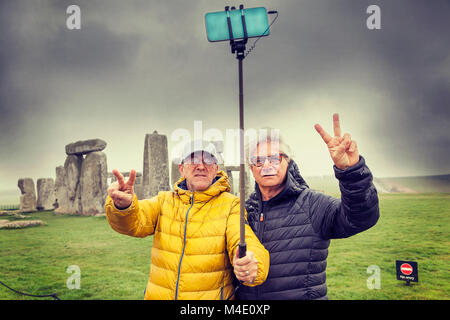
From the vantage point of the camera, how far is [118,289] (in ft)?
16.1

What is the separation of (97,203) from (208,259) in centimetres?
1213

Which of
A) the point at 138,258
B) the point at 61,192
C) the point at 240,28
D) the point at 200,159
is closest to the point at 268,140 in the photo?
the point at 200,159

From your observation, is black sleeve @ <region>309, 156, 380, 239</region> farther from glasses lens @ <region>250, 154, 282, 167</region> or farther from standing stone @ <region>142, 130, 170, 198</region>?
standing stone @ <region>142, 130, 170, 198</region>

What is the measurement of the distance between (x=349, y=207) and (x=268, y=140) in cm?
74

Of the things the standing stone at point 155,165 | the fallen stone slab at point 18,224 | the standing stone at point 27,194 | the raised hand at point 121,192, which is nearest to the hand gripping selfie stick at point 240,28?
the raised hand at point 121,192

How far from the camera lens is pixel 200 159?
2.29m

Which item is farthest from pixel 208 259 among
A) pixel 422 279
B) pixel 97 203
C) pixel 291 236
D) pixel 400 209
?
pixel 97 203

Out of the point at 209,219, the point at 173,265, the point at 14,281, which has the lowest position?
the point at 14,281

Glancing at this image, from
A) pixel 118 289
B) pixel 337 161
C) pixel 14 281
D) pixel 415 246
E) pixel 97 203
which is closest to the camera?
pixel 337 161

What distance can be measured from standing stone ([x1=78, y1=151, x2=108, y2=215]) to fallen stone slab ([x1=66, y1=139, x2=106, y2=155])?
0.92 ft

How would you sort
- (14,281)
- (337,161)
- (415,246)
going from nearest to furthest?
(337,161) → (14,281) → (415,246)

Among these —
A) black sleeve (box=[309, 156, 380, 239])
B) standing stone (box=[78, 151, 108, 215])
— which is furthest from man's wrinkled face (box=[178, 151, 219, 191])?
standing stone (box=[78, 151, 108, 215])

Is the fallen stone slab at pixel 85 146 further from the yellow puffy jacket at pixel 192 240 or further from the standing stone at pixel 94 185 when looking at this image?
the yellow puffy jacket at pixel 192 240

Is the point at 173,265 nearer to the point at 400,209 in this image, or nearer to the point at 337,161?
the point at 337,161
